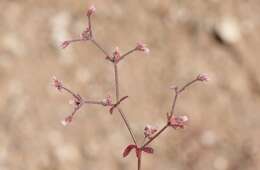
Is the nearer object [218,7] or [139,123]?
[139,123]

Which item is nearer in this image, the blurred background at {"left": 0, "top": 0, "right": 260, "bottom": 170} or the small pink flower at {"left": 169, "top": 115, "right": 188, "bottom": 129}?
the small pink flower at {"left": 169, "top": 115, "right": 188, "bottom": 129}

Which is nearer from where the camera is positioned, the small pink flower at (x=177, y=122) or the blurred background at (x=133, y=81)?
the small pink flower at (x=177, y=122)

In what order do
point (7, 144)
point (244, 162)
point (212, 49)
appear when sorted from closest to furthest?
point (7, 144)
point (244, 162)
point (212, 49)

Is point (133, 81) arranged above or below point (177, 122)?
above

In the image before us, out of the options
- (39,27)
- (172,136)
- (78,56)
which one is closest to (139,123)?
(172,136)

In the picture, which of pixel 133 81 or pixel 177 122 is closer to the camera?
pixel 177 122

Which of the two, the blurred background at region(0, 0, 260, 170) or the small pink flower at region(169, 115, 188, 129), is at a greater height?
the blurred background at region(0, 0, 260, 170)

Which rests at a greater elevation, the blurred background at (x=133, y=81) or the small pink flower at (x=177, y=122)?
the blurred background at (x=133, y=81)

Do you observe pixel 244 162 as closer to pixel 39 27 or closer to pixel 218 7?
pixel 218 7
